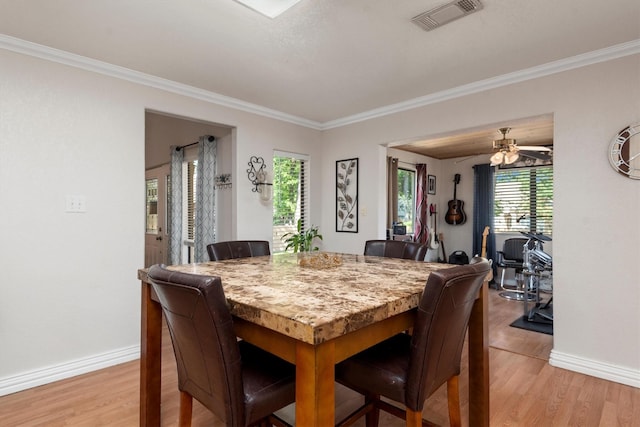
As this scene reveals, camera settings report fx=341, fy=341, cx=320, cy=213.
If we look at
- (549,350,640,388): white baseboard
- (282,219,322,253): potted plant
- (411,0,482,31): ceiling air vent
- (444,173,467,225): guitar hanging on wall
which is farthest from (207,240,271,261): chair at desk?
(444,173,467,225): guitar hanging on wall

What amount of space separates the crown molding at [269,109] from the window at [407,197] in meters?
2.04

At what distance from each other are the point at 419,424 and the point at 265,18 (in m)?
2.21

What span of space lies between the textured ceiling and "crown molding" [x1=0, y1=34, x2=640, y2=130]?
7 centimetres

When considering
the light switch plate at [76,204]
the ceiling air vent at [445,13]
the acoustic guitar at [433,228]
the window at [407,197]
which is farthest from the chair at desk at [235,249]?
the acoustic guitar at [433,228]

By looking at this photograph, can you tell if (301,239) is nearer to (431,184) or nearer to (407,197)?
(407,197)

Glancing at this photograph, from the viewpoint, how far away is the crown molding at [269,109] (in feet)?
7.82

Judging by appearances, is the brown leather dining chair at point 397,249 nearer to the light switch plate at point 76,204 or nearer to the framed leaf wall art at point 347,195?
the framed leaf wall art at point 347,195

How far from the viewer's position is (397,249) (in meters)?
2.52

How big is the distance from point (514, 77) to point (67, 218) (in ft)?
12.3

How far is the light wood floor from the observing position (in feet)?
6.36

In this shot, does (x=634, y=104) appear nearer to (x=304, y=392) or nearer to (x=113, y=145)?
(x=304, y=392)

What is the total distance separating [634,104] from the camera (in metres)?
2.38

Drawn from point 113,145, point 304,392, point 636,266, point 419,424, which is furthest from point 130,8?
point 636,266

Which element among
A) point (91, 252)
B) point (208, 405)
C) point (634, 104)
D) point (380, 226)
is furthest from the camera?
point (380, 226)
